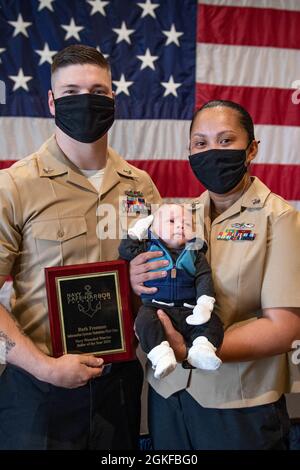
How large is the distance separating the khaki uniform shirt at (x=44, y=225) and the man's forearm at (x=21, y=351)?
126mm

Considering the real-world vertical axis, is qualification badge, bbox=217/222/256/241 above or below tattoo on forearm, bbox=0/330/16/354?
above

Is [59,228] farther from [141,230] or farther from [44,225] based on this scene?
[141,230]

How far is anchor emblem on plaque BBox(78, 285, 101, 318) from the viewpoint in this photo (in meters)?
1.54

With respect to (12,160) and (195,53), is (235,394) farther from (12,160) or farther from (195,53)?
(195,53)

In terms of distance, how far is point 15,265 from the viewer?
1689 mm

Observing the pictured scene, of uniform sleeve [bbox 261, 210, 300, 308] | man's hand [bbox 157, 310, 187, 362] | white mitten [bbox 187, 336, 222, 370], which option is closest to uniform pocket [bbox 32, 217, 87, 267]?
man's hand [bbox 157, 310, 187, 362]

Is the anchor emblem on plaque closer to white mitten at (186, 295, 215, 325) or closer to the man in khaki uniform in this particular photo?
the man in khaki uniform

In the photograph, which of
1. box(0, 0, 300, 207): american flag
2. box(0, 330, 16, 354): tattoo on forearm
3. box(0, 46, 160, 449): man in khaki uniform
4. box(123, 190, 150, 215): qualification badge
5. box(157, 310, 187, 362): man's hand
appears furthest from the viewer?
box(0, 0, 300, 207): american flag

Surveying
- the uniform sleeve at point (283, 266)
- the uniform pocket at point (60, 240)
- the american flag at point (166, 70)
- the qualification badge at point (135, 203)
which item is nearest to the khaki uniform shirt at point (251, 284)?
the uniform sleeve at point (283, 266)

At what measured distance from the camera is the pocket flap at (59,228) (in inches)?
64.1

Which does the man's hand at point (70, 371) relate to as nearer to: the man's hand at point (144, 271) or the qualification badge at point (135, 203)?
the man's hand at point (144, 271)

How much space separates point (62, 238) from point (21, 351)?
41 cm

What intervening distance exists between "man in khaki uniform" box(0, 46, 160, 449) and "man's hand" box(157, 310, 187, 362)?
37cm

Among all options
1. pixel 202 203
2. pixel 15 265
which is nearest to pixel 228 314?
pixel 202 203
